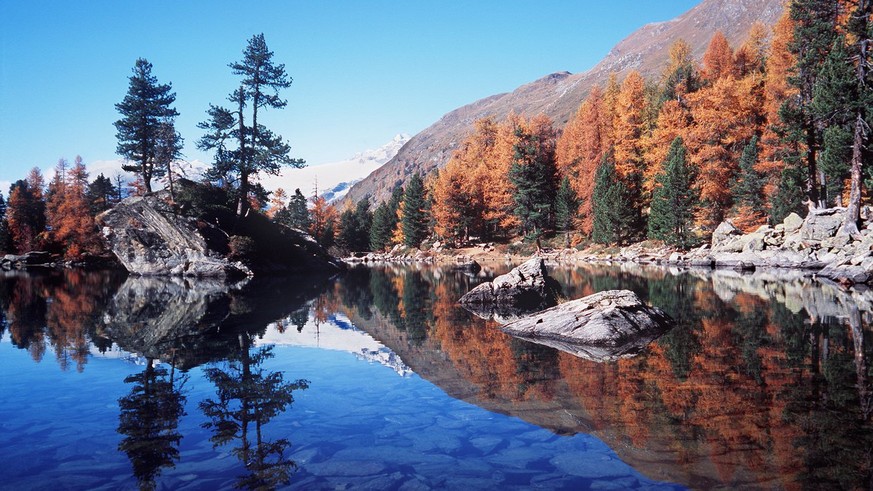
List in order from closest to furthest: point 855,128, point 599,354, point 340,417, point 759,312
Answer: point 340,417, point 599,354, point 759,312, point 855,128

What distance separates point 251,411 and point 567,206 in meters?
58.6

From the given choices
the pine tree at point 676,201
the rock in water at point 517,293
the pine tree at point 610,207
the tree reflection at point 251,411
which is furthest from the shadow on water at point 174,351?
the pine tree at point 610,207

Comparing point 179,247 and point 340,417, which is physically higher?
point 179,247

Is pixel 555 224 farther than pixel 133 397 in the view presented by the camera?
Yes

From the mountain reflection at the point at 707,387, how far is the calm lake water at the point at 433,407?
1.7 inches

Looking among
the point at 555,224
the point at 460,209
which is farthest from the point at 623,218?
the point at 460,209

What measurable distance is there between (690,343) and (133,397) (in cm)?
1272

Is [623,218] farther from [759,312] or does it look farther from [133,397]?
[133,397]

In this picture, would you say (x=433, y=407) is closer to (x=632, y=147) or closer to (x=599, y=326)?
(x=599, y=326)

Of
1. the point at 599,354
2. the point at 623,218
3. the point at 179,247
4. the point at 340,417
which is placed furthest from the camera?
the point at 623,218

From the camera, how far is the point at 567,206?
63000 mm

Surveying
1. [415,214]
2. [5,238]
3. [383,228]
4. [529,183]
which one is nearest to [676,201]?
[529,183]

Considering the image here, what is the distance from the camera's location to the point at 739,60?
205 feet

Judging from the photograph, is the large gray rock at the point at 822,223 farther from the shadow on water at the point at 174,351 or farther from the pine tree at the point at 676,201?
the shadow on water at the point at 174,351
